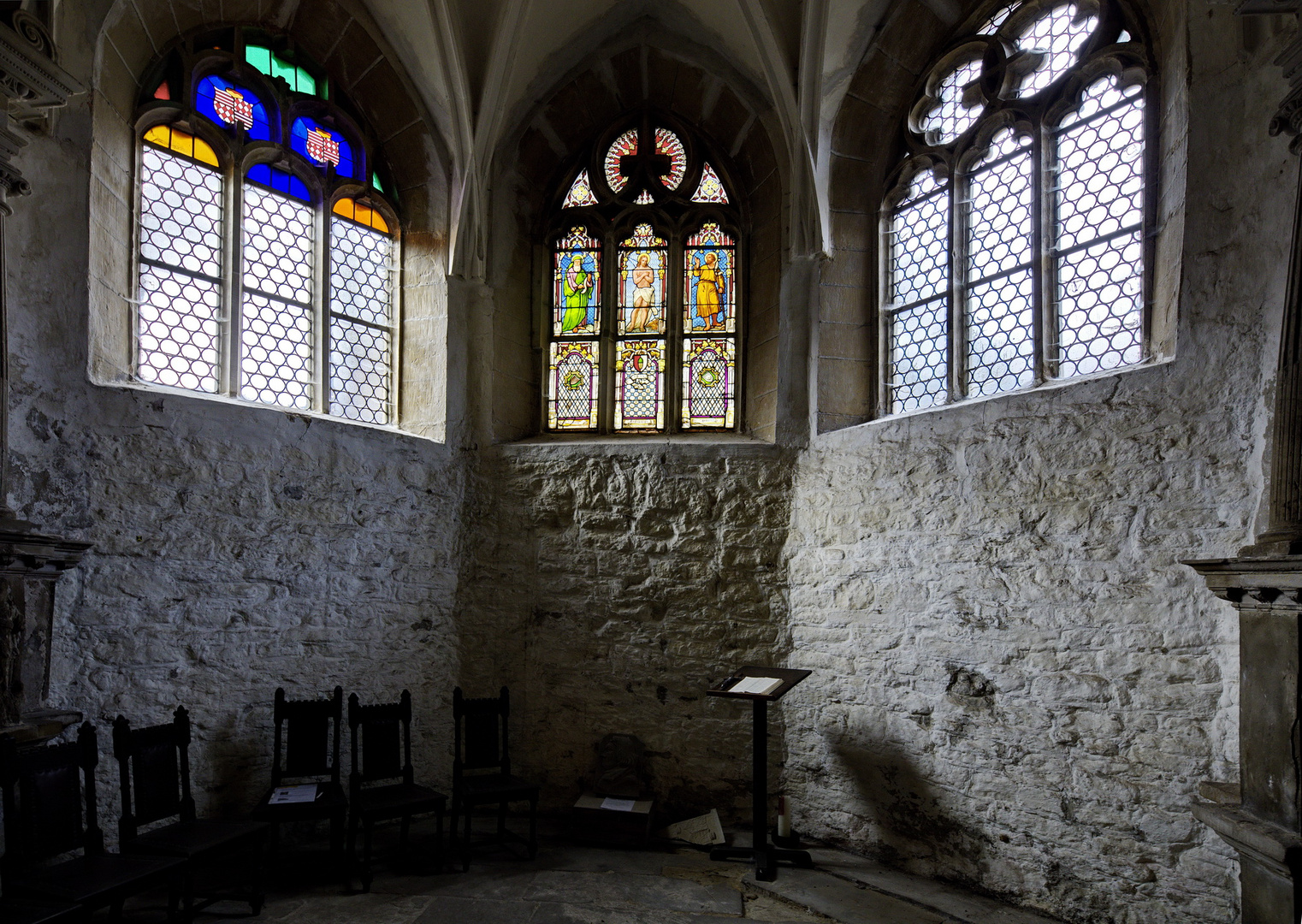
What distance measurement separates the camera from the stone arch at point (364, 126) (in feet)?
16.1

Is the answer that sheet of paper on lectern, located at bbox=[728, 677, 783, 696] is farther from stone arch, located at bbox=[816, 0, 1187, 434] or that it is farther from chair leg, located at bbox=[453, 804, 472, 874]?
stone arch, located at bbox=[816, 0, 1187, 434]

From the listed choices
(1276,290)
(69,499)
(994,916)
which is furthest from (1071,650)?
(69,499)

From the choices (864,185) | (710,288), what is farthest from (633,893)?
(864,185)

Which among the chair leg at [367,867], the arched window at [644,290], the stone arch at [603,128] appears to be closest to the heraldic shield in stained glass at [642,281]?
the arched window at [644,290]

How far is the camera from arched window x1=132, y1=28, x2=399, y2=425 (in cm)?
534

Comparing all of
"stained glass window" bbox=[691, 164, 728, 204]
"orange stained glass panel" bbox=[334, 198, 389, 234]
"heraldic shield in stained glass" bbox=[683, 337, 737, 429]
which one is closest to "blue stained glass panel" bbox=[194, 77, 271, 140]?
"orange stained glass panel" bbox=[334, 198, 389, 234]

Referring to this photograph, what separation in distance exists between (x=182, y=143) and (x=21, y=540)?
306cm

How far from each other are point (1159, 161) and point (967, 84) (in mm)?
1586

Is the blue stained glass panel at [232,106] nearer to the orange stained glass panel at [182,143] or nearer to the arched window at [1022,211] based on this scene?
the orange stained glass panel at [182,143]

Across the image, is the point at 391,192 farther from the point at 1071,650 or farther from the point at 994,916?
the point at 994,916

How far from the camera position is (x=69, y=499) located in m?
4.40

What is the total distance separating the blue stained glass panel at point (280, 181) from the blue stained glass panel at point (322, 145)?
0.21 meters

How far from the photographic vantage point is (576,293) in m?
7.04

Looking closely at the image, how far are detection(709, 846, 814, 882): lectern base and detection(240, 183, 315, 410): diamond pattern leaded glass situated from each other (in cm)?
406
